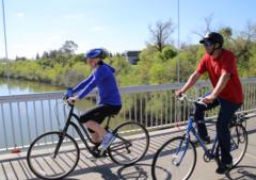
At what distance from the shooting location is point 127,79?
25.8 metres

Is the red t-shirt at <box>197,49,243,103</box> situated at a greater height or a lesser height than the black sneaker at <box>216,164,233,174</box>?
greater

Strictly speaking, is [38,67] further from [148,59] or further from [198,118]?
[198,118]

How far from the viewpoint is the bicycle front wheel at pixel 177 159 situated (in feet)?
10.3

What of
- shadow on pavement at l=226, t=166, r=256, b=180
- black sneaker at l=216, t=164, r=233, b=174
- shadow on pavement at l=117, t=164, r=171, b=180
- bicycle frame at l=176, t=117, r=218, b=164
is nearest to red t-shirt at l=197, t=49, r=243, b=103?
bicycle frame at l=176, t=117, r=218, b=164

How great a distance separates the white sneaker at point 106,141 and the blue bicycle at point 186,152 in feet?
2.20

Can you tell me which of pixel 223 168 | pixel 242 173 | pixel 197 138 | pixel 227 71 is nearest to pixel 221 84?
pixel 227 71

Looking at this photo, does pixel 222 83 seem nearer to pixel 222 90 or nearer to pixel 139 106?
pixel 222 90

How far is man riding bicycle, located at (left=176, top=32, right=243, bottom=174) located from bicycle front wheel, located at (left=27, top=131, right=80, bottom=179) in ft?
5.02

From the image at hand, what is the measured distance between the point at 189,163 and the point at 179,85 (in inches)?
96.2

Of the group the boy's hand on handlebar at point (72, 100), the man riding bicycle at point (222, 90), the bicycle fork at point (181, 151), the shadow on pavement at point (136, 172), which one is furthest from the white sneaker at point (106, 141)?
the man riding bicycle at point (222, 90)

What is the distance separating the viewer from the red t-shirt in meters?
3.12

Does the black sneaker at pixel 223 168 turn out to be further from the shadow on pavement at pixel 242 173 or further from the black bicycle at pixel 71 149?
the black bicycle at pixel 71 149

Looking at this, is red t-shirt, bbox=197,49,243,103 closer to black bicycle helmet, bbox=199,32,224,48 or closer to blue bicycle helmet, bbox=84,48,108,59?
black bicycle helmet, bbox=199,32,224,48

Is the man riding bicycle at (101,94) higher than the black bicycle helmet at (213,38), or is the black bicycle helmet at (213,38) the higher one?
the black bicycle helmet at (213,38)
